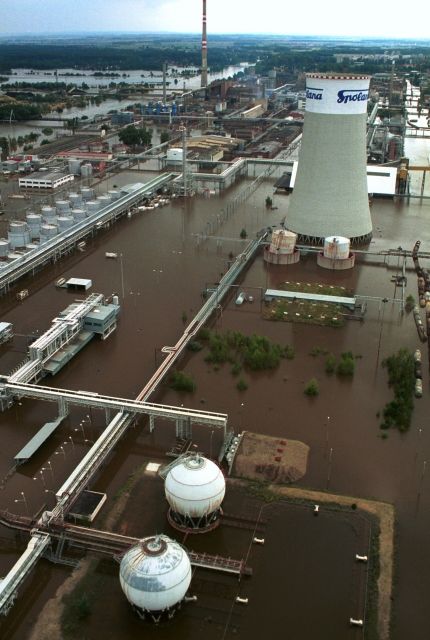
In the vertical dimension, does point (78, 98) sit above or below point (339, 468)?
above

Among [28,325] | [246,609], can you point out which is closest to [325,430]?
[246,609]

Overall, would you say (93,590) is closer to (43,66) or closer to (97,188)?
(97,188)

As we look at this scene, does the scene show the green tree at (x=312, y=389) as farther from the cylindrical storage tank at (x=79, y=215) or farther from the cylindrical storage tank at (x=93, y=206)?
the cylindrical storage tank at (x=93, y=206)

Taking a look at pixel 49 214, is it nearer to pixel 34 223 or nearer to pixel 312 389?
pixel 34 223

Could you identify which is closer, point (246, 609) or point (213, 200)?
point (246, 609)

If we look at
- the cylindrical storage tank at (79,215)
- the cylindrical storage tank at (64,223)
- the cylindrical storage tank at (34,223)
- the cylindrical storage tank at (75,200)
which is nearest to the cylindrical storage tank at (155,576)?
the cylindrical storage tank at (34,223)

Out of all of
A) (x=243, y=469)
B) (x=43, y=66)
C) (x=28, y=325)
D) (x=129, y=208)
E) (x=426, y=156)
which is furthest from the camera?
(x=43, y=66)
